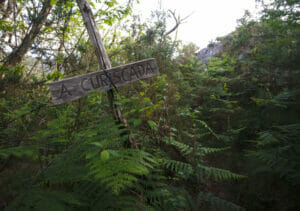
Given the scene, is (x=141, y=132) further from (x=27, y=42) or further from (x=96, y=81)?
(x=27, y=42)

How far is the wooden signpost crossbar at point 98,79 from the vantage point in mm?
1367

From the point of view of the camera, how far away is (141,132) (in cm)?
227

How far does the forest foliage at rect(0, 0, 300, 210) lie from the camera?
1244mm

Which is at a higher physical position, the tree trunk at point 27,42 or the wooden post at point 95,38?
the tree trunk at point 27,42

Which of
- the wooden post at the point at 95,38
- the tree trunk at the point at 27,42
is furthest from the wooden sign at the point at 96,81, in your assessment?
the tree trunk at the point at 27,42

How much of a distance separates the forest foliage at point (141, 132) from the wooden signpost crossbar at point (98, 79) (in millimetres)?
107

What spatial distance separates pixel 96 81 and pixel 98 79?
0.09 feet

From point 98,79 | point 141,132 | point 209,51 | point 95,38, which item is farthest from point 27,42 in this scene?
point 209,51

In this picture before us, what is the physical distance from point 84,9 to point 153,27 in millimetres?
2968

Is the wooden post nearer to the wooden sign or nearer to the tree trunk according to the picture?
the wooden sign

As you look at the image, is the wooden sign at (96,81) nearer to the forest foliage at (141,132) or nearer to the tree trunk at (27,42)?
Answer: the forest foliage at (141,132)

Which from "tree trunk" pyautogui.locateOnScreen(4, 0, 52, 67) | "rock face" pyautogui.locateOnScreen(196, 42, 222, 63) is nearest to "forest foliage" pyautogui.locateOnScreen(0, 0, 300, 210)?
"tree trunk" pyautogui.locateOnScreen(4, 0, 52, 67)

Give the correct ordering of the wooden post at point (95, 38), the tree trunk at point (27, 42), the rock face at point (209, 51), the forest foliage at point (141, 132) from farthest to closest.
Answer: the rock face at point (209, 51)
the tree trunk at point (27, 42)
the wooden post at point (95, 38)
the forest foliage at point (141, 132)

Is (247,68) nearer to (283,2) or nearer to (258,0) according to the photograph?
(283,2)
